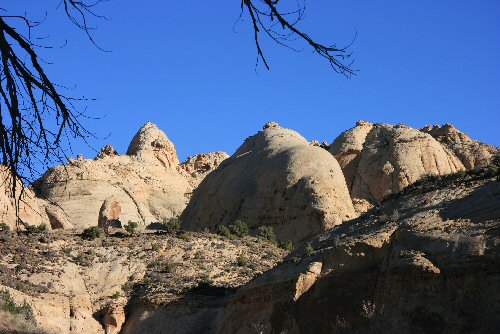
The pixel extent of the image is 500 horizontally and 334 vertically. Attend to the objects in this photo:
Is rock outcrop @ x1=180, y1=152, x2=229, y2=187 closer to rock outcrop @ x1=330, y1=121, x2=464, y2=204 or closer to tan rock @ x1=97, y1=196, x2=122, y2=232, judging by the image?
rock outcrop @ x1=330, y1=121, x2=464, y2=204

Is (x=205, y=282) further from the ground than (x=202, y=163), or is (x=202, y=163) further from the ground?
(x=202, y=163)

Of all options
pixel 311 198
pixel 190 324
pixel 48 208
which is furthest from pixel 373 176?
pixel 190 324

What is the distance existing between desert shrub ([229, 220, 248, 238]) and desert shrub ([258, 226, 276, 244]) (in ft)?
2.52

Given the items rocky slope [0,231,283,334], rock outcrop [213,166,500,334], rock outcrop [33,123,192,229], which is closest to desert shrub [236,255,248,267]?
rocky slope [0,231,283,334]

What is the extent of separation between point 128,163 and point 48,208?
1926 cm

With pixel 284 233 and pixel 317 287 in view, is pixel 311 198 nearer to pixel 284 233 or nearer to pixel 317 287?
pixel 284 233

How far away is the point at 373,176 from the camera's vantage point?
5131cm

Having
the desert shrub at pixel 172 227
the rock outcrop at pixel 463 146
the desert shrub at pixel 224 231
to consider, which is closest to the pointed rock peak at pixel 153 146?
the rock outcrop at pixel 463 146

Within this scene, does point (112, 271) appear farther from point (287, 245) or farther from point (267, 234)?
point (287, 245)

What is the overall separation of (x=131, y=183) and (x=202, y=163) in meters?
15.7

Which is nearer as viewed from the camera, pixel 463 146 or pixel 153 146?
pixel 463 146

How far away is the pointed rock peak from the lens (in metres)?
75.2

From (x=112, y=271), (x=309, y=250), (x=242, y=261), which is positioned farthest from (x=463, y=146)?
(x=309, y=250)

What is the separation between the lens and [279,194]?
4103 centimetres
